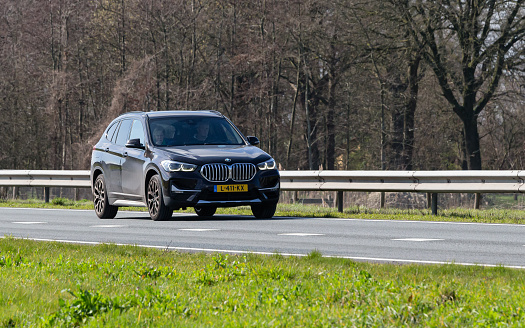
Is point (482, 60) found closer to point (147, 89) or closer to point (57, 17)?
point (147, 89)

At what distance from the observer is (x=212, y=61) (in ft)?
139

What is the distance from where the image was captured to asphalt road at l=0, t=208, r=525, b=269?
952 centimetres

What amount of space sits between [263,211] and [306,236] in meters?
3.64

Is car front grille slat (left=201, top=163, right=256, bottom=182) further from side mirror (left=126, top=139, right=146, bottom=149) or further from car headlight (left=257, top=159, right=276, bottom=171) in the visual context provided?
side mirror (left=126, top=139, right=146, bottom=149)

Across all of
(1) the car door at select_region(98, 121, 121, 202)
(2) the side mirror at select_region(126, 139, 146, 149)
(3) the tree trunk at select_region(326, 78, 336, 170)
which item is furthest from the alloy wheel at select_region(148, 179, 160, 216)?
(3) the tree trunk at select_region(326, 78, 336, 170)

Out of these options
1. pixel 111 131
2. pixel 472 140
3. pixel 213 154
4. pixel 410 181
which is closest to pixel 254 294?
pixel 213 154

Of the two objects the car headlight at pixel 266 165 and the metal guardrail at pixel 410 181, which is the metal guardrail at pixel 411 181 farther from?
the car headlight at pixel 266 165

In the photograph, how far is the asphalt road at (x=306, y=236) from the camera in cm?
952

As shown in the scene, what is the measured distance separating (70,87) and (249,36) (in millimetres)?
9826

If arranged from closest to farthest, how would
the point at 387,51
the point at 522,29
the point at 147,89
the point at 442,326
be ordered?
the point at 442,326, the point at 522,29, the point at 387,51, the point at 147,89

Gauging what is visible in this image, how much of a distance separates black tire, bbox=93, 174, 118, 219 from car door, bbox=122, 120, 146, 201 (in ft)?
2.98

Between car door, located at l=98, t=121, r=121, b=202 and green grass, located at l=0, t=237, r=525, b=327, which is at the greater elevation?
car door, located at l=98, t=121, r=121, b=202

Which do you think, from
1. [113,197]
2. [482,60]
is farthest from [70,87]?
[113,197]

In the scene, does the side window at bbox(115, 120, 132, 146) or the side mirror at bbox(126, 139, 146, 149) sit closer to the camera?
the side mirror at bbox(126, 139, 146, 149)
